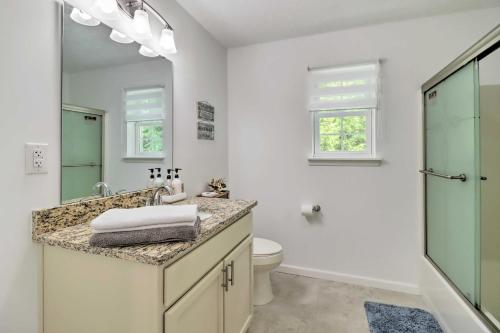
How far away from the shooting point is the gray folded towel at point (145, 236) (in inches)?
35.5

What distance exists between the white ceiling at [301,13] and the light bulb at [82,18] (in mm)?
829

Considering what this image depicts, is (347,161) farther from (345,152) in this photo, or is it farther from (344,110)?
(344,110)

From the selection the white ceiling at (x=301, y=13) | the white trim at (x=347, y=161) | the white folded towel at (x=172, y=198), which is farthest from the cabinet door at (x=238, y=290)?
the white ceiling at (x=301, y=13)

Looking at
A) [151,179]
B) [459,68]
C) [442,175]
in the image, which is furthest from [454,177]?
[151,179]

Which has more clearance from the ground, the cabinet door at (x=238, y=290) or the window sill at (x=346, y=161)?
the window sill at (x=346, y=161)

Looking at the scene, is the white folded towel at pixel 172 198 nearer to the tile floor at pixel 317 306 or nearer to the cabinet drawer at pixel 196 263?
the cabinet drawer at pixel 196 263

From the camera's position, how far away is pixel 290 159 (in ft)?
8.32

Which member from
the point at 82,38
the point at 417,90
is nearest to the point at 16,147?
the point at 82,38

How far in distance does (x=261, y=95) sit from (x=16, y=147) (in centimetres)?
201

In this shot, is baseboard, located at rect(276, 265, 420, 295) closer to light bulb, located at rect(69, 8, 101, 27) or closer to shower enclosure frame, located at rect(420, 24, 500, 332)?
shower enclosure frame, located at rect(420, 24, 500, 332)

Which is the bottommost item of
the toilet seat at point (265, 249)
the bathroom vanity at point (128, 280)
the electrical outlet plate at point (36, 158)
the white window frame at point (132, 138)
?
the toilet seat at point (265, 249)

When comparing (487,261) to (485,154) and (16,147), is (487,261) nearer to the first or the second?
(485,154)

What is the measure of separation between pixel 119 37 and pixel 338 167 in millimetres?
1935

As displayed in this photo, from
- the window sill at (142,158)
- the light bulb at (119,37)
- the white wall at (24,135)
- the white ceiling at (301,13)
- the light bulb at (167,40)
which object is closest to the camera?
the white wall at (24,135)
